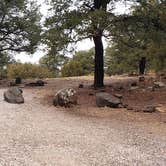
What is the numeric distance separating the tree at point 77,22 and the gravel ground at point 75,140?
11.6ft

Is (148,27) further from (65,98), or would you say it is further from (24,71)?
(24,71)

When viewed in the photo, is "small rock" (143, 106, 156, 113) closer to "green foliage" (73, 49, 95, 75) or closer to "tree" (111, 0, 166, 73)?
"tree" (111, 0, 166, 73)

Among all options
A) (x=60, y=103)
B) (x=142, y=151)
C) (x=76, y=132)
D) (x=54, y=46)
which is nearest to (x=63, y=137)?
(x=76, y=132)

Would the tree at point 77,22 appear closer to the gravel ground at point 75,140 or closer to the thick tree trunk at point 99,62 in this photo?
the thick tree trunk at point 99,62

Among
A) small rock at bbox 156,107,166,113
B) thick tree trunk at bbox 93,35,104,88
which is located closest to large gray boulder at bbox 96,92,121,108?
small rock at bbox 156,107,166,113

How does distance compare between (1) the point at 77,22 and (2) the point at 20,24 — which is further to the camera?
(2) the point at 20,24

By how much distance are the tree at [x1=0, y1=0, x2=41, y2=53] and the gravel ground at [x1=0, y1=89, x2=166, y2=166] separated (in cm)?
1259

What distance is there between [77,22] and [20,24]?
10.8 m

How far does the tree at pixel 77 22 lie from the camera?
16.2 meters

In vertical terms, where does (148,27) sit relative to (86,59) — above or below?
above

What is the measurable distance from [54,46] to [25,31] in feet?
31.6

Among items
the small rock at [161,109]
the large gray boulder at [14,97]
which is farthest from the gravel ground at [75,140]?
the small rock at [161,109]

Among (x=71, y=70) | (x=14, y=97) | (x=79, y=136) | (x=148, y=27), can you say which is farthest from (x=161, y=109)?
(x=71, y=70)

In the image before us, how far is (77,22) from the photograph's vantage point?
54.6ft
